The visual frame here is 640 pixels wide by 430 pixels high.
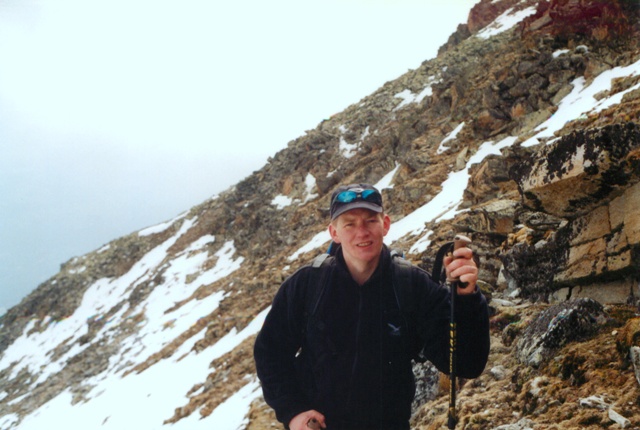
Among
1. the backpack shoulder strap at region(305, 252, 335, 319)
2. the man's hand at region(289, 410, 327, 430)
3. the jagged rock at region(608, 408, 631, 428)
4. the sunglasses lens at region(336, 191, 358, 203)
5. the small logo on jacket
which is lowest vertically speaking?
the jagged rock at region(608, 408, 631, 428)

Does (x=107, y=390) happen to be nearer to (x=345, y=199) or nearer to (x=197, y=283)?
(x=197, y=283)

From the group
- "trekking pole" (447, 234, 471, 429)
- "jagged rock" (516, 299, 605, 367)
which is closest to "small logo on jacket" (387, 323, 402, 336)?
"trekking pole" (447, 234, 471, 429)

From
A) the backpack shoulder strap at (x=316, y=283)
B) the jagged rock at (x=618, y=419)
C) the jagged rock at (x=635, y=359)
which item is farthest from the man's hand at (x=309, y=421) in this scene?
the jagged rock at (x=635, y=359)

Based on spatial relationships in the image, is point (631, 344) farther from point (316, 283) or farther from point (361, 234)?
point (316, 283)

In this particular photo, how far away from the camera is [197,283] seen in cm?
4100

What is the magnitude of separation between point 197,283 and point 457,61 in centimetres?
4095

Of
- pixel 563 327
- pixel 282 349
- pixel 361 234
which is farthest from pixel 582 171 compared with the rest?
pixel 282 349

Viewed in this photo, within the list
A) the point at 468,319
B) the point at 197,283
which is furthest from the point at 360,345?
the point at 197,283

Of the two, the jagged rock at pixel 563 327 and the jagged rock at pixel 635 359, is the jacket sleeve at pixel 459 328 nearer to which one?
the jagged rock at pixel 635 359

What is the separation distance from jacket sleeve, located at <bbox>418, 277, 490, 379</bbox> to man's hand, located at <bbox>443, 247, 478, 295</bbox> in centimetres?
18

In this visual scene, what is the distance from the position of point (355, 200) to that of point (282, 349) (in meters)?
1.60

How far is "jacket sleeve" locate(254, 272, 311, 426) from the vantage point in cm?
347

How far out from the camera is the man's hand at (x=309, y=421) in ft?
10.8

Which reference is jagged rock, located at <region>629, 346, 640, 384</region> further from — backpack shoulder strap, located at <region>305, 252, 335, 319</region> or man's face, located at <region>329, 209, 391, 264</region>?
backpack shoulder strap, located at <region>305, 252, 335, 319</region>
